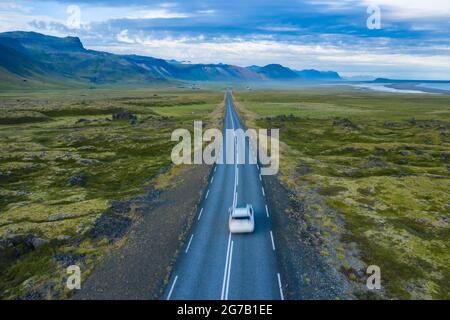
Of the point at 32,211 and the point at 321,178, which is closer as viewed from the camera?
the point at 32,211

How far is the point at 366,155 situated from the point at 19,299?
62982 mm

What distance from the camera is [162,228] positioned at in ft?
113

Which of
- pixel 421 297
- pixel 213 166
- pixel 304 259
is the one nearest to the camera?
pixel 421 297

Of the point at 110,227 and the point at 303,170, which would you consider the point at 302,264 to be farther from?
the point at 303,170

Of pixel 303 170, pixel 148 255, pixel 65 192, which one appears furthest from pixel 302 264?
pixel 65 192

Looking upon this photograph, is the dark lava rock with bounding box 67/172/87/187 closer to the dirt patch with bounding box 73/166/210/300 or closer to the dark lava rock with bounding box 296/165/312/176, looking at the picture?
the dirt patch with bounding box 73/166/210/300

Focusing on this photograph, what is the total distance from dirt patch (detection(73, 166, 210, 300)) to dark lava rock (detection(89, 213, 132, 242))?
103 centimetres

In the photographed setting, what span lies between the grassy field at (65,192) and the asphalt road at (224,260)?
709 cm

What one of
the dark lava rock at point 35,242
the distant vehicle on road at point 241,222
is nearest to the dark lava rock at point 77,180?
the dark lava rock at point 35,242

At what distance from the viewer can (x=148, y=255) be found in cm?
2919

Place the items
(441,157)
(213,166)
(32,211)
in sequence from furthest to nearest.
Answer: (441,157), (213,166), (32,211)
